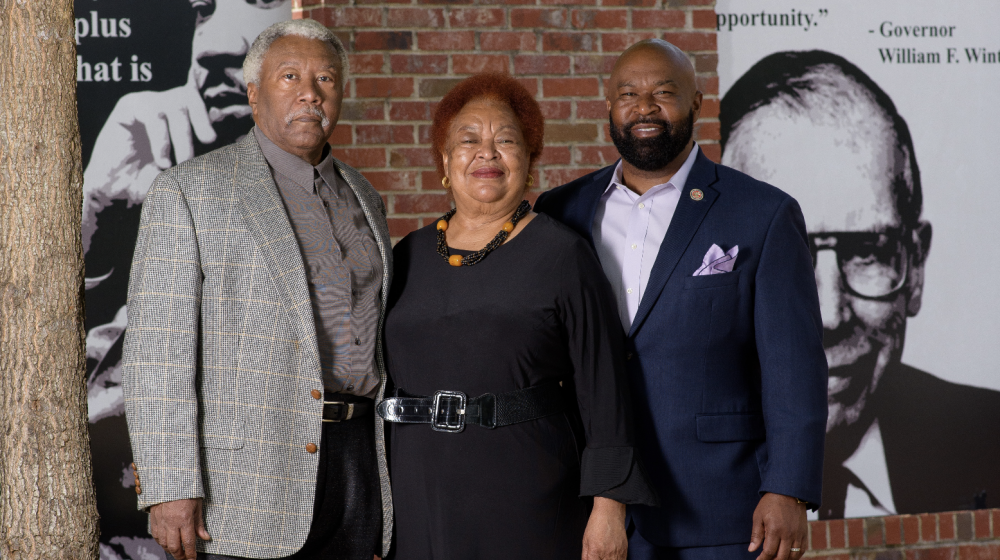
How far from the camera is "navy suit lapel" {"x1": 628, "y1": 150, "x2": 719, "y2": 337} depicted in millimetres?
2207

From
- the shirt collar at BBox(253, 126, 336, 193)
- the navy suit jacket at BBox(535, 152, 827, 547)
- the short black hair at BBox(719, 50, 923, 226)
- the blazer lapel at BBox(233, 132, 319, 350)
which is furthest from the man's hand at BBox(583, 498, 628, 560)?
the short black hair at BBox(719, 50, 923, 226)

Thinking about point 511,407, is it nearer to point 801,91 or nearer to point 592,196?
point 592,196

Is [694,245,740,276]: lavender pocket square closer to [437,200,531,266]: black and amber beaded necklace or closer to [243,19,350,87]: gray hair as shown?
[437,200,531,266]: black and amber beaded necklace

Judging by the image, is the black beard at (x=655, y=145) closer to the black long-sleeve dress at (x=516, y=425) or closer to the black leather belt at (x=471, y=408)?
the black long-sleeve dress at (x=516, y=425)

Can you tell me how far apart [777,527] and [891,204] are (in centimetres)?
252

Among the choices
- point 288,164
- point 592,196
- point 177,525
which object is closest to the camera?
point 177,525

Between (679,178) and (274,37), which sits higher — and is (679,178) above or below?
below

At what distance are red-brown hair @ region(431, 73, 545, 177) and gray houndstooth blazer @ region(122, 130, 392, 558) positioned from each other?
564 millimetres

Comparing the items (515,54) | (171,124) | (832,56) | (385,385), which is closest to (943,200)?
(832,56)

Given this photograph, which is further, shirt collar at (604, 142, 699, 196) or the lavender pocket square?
shirt collar at (604, 142, 699, 196)

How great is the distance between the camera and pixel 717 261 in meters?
2.21

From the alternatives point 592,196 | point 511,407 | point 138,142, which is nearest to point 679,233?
point 592,196

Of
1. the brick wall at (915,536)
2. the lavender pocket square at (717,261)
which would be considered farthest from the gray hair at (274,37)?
the brick wall at (915,536)

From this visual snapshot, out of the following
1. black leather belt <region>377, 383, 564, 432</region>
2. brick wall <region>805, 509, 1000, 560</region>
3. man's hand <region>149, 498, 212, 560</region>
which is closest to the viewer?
man's hand <region>149, 498, 212, 560</region>
